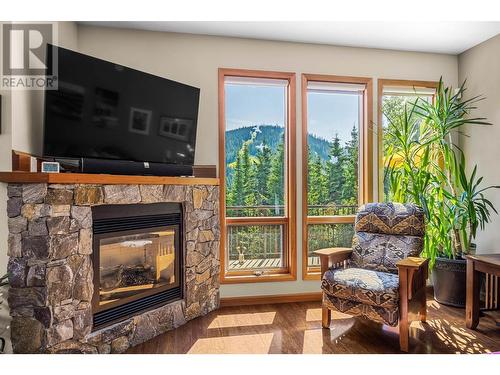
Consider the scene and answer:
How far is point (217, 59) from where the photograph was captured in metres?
3.34

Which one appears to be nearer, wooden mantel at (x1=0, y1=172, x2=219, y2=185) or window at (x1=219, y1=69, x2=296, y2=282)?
wooden mantel at (x1=0, y1=172, x2=219, y2=185)

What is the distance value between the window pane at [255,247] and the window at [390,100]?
4.11ft

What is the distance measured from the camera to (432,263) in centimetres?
340

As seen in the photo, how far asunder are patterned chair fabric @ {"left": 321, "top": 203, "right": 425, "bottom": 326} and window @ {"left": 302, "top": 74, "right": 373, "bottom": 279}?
518 millimetres

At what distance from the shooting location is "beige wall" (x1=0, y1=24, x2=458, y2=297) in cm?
318

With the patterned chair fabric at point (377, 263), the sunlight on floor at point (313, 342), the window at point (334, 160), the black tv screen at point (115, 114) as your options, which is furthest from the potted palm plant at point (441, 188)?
the black tv screen at point (115, 114)

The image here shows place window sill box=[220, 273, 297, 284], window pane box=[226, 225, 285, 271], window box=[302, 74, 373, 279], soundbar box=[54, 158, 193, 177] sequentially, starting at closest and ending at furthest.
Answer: soundbar box=[54, 158, 193, 177] → window sill box=[220, 273, 297, 284] → window pane box=[226, 225, 285, 271] → window box=[302, 74, 373, 279]

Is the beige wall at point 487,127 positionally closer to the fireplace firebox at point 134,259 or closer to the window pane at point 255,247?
the window pane at point 255,247

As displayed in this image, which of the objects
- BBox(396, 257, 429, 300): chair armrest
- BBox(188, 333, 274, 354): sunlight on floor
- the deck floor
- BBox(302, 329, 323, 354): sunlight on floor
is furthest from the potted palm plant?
BBox(188, 333, 274, 354): sunlight on floor

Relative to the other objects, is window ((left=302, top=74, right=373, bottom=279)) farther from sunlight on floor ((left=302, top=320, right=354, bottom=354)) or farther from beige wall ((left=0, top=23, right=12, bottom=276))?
beige wall ((left=0, top=23, right=12, bottom=276))

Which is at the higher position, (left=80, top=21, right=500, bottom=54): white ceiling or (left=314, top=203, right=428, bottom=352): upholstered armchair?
Result: (left=80, top=21, right=500, bottom=54): white ceiling

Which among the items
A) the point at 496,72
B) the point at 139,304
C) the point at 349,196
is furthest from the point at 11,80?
the point at 496,72

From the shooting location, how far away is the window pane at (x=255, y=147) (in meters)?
3.47
